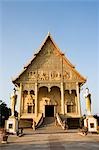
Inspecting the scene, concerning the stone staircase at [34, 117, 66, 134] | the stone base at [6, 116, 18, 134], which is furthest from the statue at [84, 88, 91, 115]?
the stone base at [6, 116, 18, 134]

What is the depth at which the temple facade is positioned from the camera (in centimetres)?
3509

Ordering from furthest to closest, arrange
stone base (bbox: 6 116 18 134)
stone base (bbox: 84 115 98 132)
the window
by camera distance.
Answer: the window < stone base (bbox: 6 116 18 134) < stone base (bbox: 84 115 98 132)

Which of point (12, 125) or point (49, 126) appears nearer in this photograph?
point (12, 125)

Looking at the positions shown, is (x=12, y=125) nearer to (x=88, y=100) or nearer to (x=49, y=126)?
(x=49, y=126)

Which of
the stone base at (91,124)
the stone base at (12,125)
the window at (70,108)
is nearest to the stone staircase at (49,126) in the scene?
the window at (70,108)

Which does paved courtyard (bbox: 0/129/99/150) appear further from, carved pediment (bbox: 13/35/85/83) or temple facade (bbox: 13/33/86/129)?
carved pediment (bbox: 13/35/85/83)

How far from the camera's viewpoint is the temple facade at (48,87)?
35094 millimetres

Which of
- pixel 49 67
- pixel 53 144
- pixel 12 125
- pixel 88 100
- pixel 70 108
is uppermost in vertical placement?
pixel 49 67

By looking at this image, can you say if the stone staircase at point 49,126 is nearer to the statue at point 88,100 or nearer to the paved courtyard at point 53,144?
the statue at point 88,100

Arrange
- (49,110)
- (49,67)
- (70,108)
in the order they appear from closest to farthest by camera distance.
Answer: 1. (70,108)
2. (49,67)
3. (49,110)

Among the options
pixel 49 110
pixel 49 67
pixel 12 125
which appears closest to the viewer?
pixel 12 125

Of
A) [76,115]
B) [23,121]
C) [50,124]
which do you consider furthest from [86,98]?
[23,121]

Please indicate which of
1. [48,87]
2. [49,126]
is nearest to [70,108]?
[48,87]

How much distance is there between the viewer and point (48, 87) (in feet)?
115
